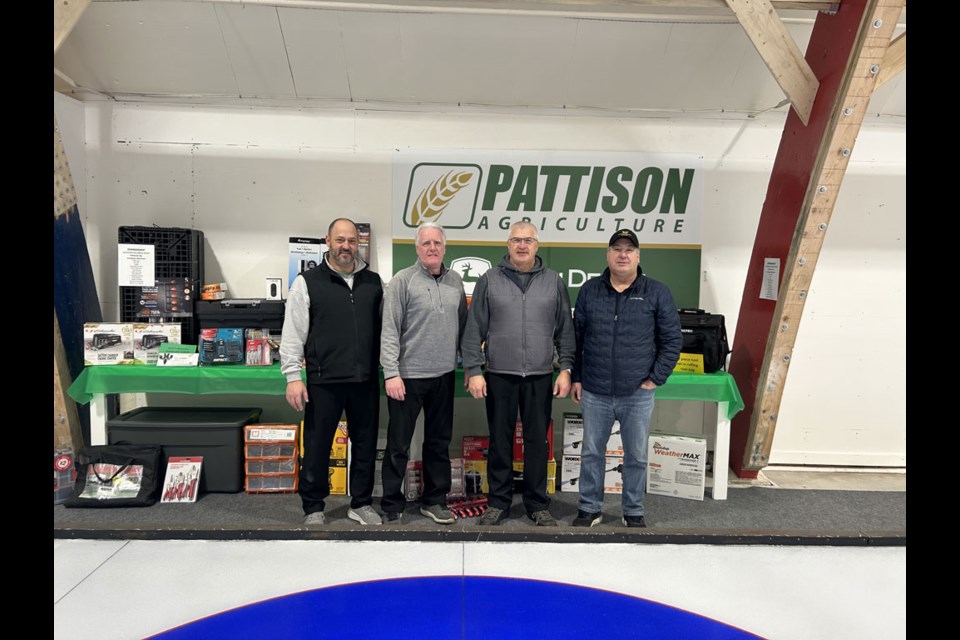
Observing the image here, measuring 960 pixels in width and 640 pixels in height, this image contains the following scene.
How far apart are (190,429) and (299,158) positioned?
2.07 m

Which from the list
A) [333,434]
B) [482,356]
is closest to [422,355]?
[482,356]

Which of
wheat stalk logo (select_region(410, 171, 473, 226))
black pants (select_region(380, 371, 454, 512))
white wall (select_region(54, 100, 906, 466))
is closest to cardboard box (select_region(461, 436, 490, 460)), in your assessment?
black pants (select_region(380, 371, 454, 512))

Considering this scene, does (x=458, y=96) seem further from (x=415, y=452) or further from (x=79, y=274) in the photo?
(x=79, y=274)

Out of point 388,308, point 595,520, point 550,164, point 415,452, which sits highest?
point 550,164

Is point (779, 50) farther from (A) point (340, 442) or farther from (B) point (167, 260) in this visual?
(B) point (167, 260)

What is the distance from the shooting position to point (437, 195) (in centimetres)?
432

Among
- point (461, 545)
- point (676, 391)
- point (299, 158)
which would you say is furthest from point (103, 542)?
point (676, 391)

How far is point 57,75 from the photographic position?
390 cm

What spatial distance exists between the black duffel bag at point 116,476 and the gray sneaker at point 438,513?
165 centimetres

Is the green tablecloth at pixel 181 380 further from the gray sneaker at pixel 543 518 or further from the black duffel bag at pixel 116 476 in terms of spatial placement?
the gray sneaker at pixel 543 518

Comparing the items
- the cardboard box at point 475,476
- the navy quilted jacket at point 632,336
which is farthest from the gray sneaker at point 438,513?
the navy quilted jacket at point 632,336

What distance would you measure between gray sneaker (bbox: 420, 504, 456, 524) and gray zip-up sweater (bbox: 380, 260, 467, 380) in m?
0.75

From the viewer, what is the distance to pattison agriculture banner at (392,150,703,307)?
432 cm

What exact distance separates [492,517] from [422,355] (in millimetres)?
957
